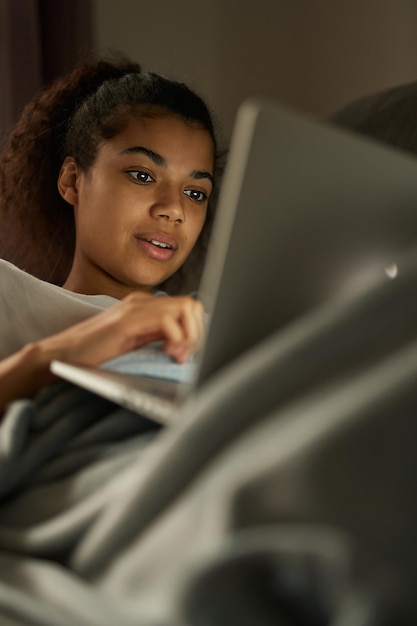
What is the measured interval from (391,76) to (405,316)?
66.5 inches

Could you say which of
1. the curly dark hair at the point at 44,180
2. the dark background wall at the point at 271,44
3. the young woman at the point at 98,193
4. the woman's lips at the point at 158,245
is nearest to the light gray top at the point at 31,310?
the young woman at the point at 98,193

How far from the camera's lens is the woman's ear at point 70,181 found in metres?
1.79

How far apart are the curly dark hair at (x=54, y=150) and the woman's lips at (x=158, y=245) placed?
0.22 metres

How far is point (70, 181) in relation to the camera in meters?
1.80

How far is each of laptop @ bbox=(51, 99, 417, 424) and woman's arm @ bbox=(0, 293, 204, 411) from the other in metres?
0.23

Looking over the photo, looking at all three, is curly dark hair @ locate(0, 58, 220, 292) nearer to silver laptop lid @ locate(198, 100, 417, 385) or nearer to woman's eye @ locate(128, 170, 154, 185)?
woman's eye @ locate(128, 170, 154, 185)

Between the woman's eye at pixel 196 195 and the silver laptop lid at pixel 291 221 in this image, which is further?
the woman's eye at pixel 196 195

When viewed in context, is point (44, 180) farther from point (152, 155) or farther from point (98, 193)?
point (152, 155)

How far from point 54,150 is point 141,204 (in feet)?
1.20

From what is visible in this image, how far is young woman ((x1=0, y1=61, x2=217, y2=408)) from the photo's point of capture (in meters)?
1.43

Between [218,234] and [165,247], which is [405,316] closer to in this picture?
[218,234]

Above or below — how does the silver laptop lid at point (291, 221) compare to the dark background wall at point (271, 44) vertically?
below

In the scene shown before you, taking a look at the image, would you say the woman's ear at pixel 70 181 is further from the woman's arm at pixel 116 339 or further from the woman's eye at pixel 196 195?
the woman's arm at pixel 116 339

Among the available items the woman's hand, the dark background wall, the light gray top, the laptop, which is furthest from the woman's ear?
the laptop
